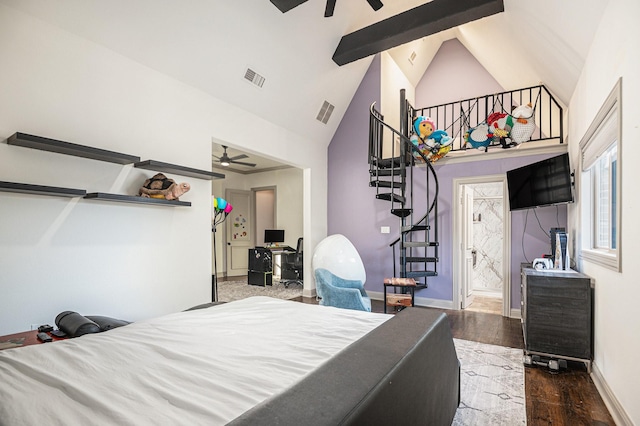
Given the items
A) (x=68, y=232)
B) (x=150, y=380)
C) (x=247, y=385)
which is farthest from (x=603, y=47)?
(x=68, y=232)

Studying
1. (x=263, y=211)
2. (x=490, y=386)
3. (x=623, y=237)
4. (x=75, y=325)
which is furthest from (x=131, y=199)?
(x=263, y=211)

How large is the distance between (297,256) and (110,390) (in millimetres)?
6006

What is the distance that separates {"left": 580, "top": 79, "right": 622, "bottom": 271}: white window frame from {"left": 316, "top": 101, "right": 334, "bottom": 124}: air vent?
142 inches

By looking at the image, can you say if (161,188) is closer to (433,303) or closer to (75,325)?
(75,325)

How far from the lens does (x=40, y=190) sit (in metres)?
2.27

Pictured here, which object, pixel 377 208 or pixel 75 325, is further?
pixel 377 208

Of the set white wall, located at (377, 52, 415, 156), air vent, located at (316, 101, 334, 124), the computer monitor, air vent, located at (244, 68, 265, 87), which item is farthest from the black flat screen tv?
the computer monitor

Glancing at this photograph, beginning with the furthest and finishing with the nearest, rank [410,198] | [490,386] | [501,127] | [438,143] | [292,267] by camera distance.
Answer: [292,267] → [410,198] → [438,143] → [501,127] → [490,386]

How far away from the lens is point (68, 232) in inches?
101

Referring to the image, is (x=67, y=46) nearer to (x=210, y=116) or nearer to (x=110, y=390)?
(x=210, y=116)

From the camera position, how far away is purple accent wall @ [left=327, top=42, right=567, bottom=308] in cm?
446

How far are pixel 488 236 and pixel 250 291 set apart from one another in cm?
511

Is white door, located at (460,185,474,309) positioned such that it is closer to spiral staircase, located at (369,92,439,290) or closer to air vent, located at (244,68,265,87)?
spiral staircase, located at (369,92,439,290)

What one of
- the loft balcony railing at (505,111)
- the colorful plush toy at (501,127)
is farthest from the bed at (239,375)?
the loft balcony railing at (505,111)
